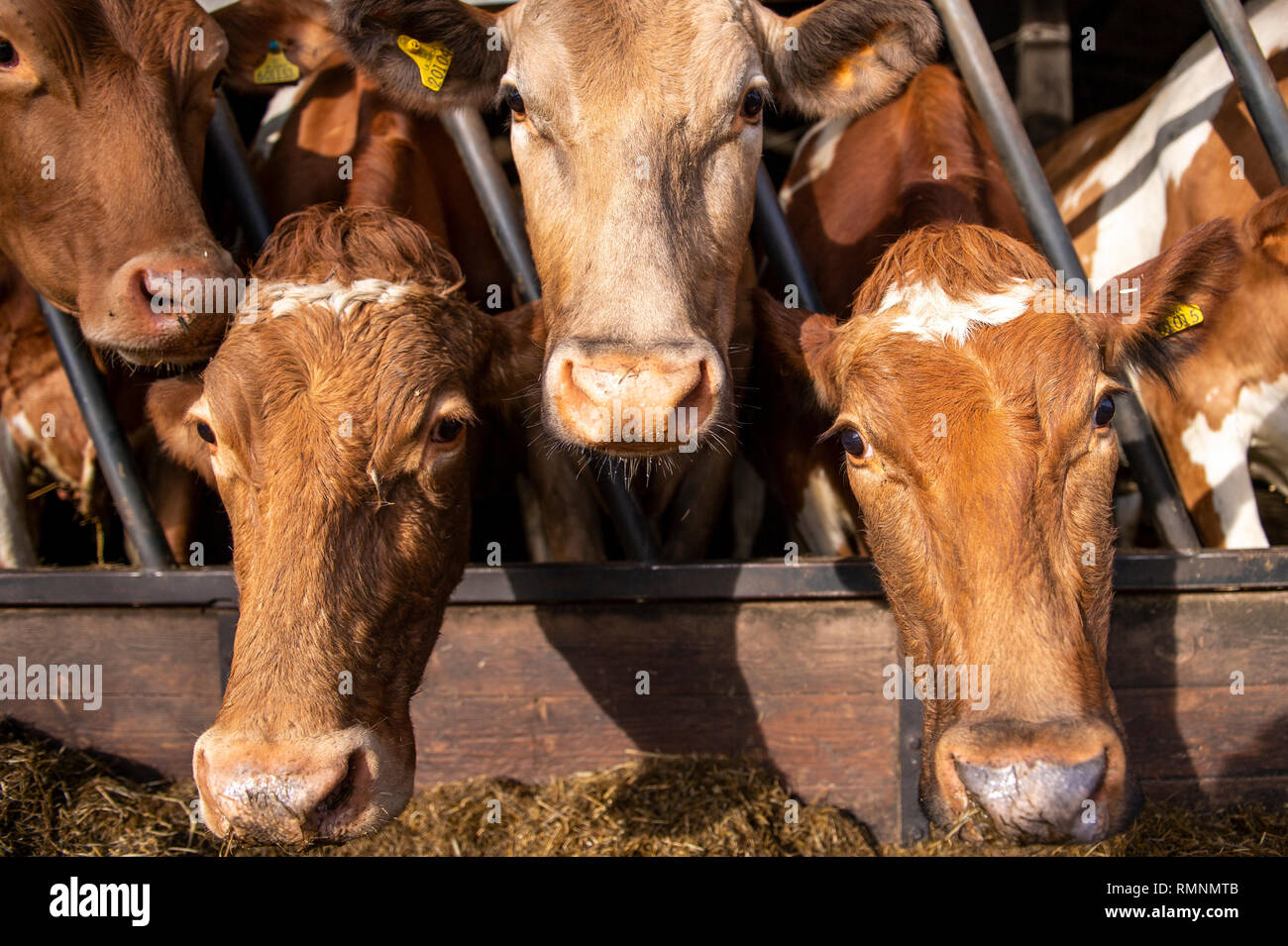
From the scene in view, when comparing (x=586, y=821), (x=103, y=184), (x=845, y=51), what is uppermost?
(x=845, y=51)

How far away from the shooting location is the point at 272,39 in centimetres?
377

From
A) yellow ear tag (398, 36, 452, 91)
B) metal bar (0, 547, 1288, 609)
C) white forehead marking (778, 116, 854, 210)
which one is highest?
white forehead marking (778, 116, 854, 210)

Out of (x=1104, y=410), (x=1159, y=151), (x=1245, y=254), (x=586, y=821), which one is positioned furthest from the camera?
(x=1159, y=151)

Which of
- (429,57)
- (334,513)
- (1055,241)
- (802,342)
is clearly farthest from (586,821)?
(429,57)

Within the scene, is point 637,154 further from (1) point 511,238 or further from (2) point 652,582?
(2) point 652,582

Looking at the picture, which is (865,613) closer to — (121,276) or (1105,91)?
(121,276)

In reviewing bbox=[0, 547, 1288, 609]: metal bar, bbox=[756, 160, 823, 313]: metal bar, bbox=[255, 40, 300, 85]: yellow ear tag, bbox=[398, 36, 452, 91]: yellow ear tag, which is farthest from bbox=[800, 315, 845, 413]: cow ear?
bbox=[255, 40, 300, 85]: yellow ear tag

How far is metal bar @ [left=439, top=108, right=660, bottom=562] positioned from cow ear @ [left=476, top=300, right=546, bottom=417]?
0.49m

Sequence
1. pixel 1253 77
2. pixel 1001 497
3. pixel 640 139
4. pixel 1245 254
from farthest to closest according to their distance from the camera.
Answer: pixel 1253 77 → pixel 1245 254 → pixel 640 139 → pixel 1001 497

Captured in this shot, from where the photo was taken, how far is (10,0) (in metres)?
2.80

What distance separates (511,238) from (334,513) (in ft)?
4.80

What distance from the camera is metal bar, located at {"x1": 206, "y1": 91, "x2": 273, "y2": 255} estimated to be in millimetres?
3436

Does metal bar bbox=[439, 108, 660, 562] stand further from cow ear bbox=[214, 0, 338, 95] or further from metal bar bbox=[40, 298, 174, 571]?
metal bar bbox=[40, 298, 174, 571]

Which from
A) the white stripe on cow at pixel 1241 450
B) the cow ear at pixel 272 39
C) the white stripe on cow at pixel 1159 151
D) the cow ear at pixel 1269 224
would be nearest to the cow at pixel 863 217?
the white stripe on cow at pixel 1159 151
